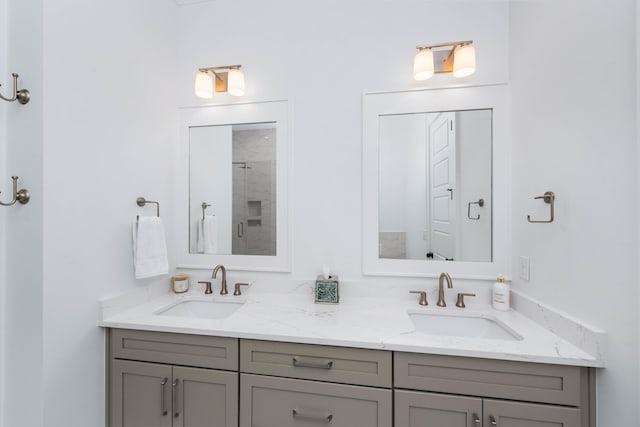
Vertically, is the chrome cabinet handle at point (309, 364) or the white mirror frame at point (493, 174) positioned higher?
the white mirror frame at point (493, 174)

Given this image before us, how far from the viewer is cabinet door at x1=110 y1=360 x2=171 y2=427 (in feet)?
4.20

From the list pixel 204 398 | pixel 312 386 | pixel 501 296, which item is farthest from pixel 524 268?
pixel 204 398

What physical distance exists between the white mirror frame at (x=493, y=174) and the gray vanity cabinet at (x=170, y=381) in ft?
2.98

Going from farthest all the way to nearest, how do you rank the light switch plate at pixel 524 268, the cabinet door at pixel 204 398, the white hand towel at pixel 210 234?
the white hand towel at pixel 210 234, the light switch plate at pixel 524 268, the cabinet door at pixel 204 398

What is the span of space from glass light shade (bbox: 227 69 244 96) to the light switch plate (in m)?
1.85

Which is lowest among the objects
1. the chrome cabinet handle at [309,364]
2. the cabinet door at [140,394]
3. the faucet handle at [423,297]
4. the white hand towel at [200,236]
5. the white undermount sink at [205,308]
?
the cabinet door at [140,394]

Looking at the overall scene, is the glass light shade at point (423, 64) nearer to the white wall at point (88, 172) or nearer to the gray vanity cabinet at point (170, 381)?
the white wall at point (88, 172)

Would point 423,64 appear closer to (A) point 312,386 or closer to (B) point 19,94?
(A) point 312,386

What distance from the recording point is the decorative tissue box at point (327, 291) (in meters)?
1.59

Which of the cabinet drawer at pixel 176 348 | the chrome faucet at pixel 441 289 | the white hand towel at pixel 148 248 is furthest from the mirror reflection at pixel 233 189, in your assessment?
the chrome faucet at pixel 441 289

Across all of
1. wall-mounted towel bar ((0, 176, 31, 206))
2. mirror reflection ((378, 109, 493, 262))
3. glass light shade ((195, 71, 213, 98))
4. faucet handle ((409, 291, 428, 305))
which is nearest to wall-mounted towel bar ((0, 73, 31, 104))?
wall-mounted towel bar ((0, 176, 31, 206))

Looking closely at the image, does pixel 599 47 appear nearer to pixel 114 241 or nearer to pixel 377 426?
pixel 377 426

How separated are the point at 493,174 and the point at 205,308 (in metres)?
1.87

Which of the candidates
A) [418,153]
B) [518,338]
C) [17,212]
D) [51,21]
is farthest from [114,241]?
[518,338]
